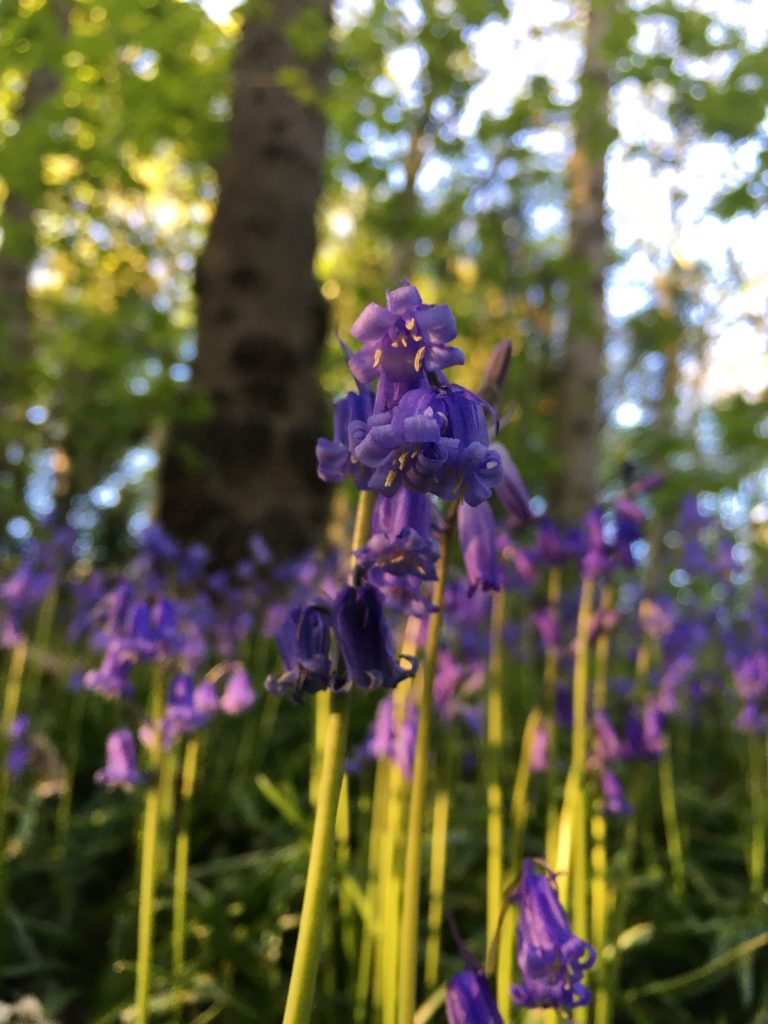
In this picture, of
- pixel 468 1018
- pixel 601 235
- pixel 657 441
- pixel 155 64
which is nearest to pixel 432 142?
pixel 155 64

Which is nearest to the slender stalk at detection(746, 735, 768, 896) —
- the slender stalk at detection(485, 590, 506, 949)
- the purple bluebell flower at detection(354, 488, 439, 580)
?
the slender stalk at detection(485, 590, 506, 949)

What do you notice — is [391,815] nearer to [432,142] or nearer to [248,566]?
[248,566]

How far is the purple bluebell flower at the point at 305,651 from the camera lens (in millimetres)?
933

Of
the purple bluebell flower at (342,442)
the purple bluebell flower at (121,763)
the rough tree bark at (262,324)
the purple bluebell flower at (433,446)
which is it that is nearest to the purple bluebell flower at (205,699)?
the purple bluebell flower at (121,763)

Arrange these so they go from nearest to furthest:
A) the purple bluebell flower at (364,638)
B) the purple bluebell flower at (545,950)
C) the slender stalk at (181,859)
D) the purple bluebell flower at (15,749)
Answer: the purple bluebell flower at (364,638) → the purple bluebell flower at (545,950) → the slender stalk at (181,859) → the purple bluebell flower at (15,749)

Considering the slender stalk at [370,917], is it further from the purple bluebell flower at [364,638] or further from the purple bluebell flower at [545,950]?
the purple bluebell flower at [364,638]

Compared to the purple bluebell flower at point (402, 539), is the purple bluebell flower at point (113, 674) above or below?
below

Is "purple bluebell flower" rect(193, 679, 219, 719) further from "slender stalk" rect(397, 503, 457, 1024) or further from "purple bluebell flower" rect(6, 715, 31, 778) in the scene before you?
"slender stalk" rect(397, 503, 457, 1024)

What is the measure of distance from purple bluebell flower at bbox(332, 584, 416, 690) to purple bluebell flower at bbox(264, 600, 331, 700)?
0.12 ft

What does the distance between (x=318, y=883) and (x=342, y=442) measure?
45cm

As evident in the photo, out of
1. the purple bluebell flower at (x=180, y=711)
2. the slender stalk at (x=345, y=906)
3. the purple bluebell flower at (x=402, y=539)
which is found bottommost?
the slender stalk at (x=345, y=906)

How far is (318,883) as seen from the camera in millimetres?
856

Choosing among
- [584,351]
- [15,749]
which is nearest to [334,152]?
[584,351]

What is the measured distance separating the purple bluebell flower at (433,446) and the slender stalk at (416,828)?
0.22m
